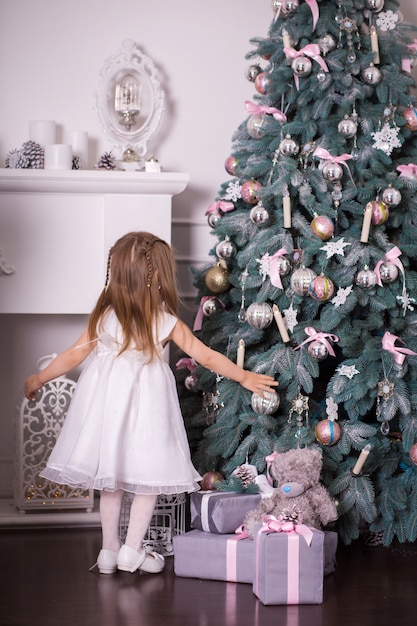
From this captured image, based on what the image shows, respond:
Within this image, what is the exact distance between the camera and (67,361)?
3080mm

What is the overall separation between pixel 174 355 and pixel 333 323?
1133 mm

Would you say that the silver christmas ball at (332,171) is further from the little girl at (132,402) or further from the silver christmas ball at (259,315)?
the little girl at (132,402)

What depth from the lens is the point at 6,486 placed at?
Result: 4012 mm

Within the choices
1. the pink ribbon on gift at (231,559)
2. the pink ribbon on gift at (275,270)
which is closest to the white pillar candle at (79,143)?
the pink ribbon on gift at (275,270)

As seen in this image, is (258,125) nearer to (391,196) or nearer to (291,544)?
(391,196)

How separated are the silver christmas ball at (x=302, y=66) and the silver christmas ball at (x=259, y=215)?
19.0 inches

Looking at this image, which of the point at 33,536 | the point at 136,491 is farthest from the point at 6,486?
the point at 136,491

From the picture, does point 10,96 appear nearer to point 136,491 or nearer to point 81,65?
point 81,65

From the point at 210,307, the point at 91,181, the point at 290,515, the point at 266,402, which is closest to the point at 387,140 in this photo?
the point at 210,307

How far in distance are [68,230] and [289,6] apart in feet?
4.16

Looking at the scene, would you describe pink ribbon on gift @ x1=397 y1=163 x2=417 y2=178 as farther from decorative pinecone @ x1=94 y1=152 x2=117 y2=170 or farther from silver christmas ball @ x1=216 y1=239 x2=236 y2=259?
decorative pinecone @ x1=94 y1=152 x2=117 y2=170

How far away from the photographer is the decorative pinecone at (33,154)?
3.74 meters

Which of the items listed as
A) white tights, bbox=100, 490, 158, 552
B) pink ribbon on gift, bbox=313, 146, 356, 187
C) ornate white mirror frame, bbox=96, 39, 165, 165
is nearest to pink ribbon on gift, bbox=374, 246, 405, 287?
pink ribbon on gift, bbox=313, 146, 356, 187

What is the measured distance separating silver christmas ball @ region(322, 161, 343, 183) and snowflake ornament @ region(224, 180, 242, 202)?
40cm
